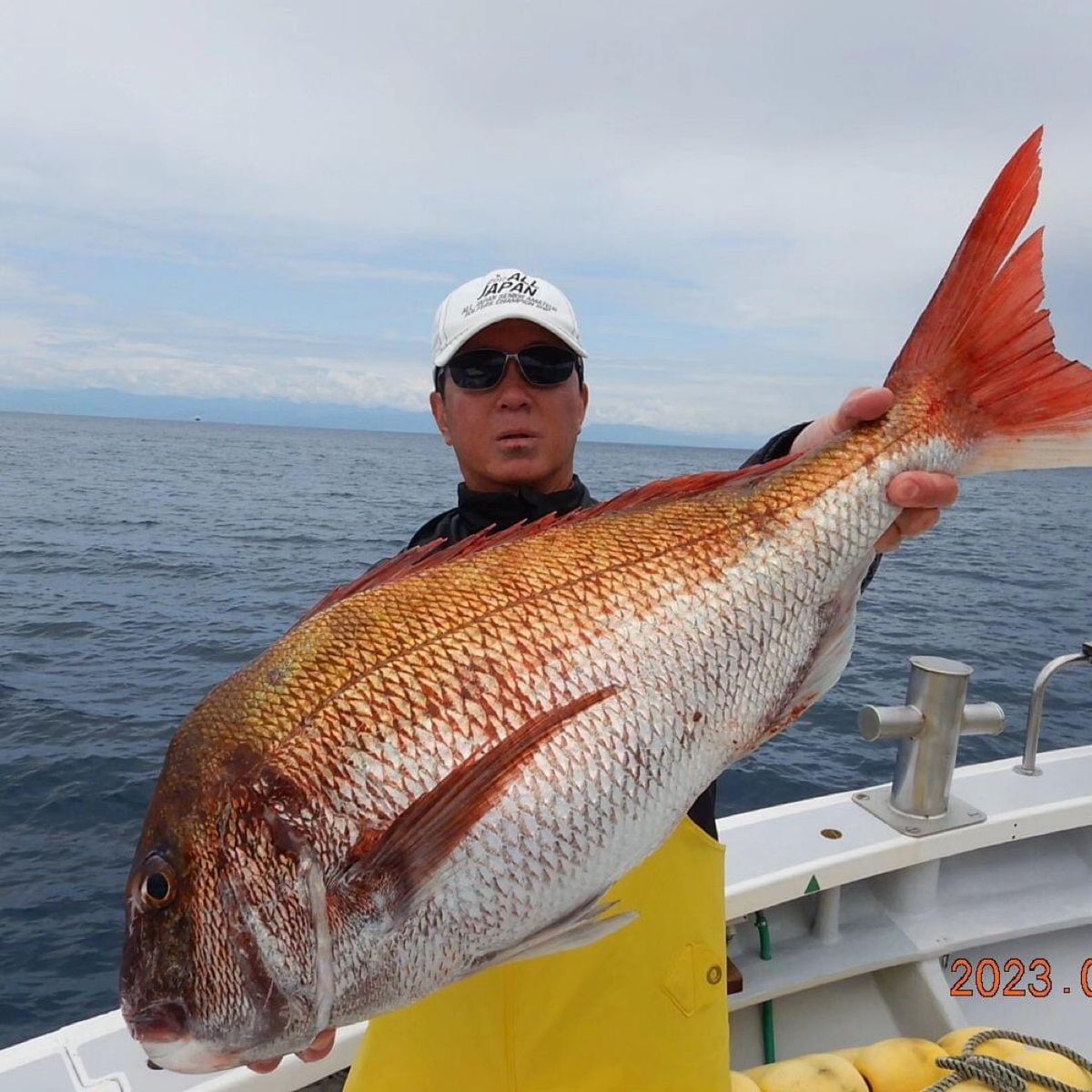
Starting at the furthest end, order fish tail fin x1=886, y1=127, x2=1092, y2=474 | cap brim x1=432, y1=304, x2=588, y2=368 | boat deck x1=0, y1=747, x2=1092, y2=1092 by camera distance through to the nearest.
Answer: boat deck x1=0, y1=747, x2=1092, y2=1092
cap brim x1=432, y1=304, x2=588, y2=368
fish tail fin x1=886, y1=127, x2=1092, y2=474

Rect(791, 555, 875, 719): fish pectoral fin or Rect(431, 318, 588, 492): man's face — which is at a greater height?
Rect(431, 318, 588, 492): man's face

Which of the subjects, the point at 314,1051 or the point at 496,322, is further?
the point at 496,322

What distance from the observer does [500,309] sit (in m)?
2.17

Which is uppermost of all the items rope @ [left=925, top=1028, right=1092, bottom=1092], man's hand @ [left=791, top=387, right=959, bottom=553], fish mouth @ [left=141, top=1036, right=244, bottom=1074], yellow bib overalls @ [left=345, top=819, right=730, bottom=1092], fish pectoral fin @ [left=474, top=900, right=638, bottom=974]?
man's hand @ [left=791, top=387, right=959, bottom=553]

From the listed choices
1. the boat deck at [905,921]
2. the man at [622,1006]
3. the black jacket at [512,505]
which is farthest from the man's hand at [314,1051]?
the boat deck at [905,921]

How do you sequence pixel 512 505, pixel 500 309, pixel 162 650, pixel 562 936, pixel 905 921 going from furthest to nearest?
pixel 162 650 → pixel 905 921 → pixel 512 505 → pixel 500 309 → pixel 562 936

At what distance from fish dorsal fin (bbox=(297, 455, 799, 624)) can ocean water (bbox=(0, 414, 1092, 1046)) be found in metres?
4.53

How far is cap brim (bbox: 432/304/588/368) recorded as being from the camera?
2160mm

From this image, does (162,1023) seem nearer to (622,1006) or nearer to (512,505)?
(622,1006)

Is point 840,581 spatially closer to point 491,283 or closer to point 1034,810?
→ point 491,283

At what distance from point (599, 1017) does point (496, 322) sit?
168 centimetres

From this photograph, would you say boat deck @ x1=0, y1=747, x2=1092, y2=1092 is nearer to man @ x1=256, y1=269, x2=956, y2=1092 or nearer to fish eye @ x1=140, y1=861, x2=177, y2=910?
man @ x1=256, y1=269, x2=956, y2=1092
